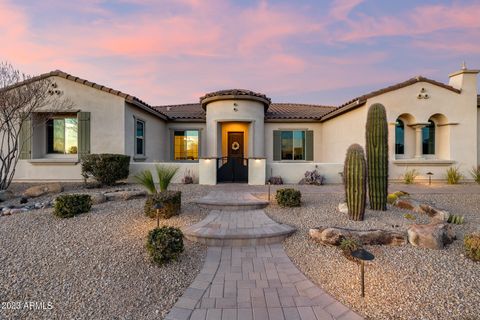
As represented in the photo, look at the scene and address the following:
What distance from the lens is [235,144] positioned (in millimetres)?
14055

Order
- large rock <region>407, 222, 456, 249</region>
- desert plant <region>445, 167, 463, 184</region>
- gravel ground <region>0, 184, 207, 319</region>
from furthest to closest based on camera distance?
desert plant <region>445, 167, 463, 184</region> < large rock <region>407, 222, 456, 249</region> < gravel ground <region>0, 184, 207, 319</region>

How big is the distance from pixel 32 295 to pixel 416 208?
27.7ft

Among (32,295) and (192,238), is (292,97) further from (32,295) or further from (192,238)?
(32,295)

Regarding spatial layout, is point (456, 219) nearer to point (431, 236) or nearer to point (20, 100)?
point (431, 236)

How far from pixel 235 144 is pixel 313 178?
567 cm

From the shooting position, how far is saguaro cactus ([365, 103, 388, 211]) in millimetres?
5949

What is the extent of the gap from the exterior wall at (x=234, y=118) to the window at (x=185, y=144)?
1757 mm

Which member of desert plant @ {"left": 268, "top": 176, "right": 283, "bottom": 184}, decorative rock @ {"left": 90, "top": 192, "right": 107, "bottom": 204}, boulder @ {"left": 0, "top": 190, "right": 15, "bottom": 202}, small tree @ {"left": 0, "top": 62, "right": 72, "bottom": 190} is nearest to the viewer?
decorative rock @ {"left": 90, "top": 192, "right": 107, "bottom": 204}

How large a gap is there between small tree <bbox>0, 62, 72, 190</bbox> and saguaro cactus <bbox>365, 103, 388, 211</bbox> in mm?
12010

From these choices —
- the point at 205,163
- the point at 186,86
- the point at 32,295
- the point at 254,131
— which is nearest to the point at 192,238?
the point at 32,295

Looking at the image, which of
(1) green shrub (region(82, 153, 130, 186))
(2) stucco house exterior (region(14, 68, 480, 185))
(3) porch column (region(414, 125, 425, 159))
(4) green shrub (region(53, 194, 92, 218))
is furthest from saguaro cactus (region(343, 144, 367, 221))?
(1) green shrub (region(82, 153, 130, 186))

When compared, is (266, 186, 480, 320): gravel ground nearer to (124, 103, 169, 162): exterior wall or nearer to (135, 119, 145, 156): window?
(124, 103, 169, 162): exterior wall

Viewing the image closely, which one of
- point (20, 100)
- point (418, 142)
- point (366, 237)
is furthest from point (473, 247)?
point (20, 100)

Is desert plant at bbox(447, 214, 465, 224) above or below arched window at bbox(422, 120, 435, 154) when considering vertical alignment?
below
